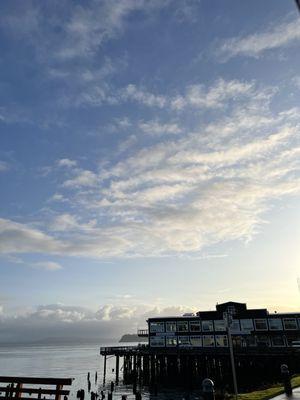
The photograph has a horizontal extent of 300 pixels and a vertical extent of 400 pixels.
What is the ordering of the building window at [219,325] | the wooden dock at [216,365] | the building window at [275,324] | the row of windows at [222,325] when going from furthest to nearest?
the building window at [219,325] → the building window at [275,324] → the row of windows at [222,325] → the wooden dock at [216,365]

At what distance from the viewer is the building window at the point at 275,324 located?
6236cm

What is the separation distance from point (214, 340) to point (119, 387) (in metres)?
18.5

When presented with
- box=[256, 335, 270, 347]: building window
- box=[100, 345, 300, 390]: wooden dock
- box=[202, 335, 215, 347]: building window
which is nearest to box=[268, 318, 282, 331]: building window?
box=[256, 335, 270, 347]: building window

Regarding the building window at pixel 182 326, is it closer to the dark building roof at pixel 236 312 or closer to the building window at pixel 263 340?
the dark building roof at pixel 236 312

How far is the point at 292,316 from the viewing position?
62000 millimetres

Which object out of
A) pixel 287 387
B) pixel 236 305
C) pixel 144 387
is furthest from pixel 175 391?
pixel 287 387

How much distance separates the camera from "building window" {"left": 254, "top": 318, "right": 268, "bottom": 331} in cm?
6316

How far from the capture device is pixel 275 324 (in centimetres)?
6262

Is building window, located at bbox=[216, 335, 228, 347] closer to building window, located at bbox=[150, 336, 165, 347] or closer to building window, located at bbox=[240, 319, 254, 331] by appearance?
building window, located at bbox=[240, 319, 254, 331]

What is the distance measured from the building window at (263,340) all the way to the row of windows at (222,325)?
4.29 ft

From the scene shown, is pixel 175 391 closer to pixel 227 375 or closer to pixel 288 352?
pixel 227 375

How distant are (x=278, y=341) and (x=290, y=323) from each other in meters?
3.64

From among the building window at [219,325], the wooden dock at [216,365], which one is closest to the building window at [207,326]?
the building window at [219,325]

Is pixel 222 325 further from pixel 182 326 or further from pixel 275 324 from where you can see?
pixel 275 324
